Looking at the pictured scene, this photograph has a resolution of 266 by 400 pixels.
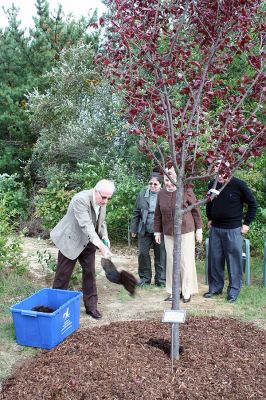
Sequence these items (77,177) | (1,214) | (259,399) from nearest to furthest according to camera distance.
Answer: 1. (259,399)
2. (1,214)
3. (77,177)

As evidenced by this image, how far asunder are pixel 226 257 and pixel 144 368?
2.72 metres

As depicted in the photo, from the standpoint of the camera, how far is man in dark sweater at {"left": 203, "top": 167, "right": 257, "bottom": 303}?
606cm

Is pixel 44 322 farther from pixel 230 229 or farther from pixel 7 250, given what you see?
pixel 230 229

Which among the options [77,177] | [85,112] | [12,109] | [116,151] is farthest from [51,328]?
[12,109]

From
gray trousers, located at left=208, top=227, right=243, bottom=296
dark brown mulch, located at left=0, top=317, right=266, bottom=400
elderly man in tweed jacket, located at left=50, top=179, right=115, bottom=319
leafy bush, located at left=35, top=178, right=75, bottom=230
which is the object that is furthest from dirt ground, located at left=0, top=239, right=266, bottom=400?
leafy bush, located at left=35, top=178, right=75, bottom=230

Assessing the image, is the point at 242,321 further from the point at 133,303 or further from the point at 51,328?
the point at 51,328

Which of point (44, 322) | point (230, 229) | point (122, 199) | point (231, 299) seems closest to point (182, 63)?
point (44, 322)

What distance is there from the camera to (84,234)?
5305 millimetres

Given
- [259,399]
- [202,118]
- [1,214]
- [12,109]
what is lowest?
[259,399]

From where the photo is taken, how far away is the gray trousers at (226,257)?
6.15 meters

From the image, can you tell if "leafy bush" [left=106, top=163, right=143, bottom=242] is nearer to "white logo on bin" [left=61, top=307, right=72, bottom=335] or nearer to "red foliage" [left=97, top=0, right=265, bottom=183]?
"white logo on bin" [left=61, top=307, right=72, bottom=335]

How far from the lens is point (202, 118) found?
409 centimetres

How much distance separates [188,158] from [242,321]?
7.06 ft

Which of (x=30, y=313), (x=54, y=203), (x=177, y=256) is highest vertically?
(x=54, y=203)
